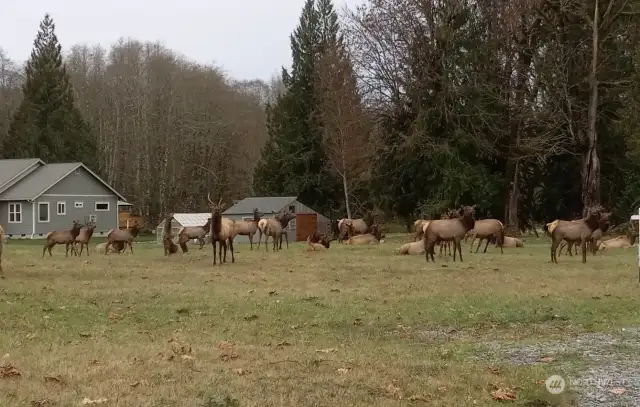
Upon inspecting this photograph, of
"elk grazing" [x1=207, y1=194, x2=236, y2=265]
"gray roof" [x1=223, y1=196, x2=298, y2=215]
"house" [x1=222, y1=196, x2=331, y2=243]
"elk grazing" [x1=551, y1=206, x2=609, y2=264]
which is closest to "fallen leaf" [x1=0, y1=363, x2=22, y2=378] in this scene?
"elk grazing" [x1=207, y1=194, x2=236, y2=265]

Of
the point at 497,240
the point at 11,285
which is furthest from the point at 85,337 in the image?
the point at 497,240

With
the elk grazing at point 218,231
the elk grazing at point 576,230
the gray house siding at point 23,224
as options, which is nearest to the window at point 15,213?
the gray house siding at point 23,224

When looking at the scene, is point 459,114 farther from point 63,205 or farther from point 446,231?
point 63,205

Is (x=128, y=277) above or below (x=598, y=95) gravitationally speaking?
below

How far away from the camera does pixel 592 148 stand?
126 feet

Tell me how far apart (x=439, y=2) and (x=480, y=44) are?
10.4 ft

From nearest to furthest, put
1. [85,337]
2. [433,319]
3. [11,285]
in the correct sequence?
[85,337] < [433,319] < [11,285]

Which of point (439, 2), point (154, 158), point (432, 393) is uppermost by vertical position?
point (439, 2)

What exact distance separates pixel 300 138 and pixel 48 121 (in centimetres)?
2184

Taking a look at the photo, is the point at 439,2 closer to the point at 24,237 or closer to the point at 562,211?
the point at 562,211

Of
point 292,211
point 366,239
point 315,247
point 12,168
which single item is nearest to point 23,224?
point 12,168

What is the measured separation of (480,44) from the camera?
137 feet

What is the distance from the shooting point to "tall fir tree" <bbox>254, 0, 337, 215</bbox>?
56.0 m

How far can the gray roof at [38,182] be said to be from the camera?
51562mm
